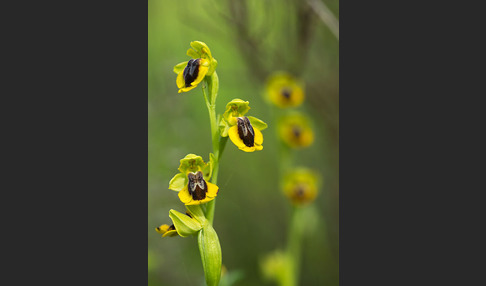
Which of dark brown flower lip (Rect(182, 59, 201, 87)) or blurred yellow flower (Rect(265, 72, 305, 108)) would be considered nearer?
dark brown flower lip (Rect(182, 59, 201, 87))

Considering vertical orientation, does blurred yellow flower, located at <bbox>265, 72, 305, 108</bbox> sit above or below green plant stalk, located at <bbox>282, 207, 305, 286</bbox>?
above

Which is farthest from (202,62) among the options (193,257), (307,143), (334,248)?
(334,248)

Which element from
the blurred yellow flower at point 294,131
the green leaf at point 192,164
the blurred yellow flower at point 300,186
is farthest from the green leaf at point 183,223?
the blurred yellow flower at point 294,131

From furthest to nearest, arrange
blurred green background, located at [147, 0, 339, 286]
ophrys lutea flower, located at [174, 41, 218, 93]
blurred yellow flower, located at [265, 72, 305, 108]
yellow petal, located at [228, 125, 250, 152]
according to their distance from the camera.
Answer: blurred yellow flower, located at [265, 72, 305, 108] < blurred green background, located at [147, 0, 339, 286] < ophrys lutea flower, located at [174, 41, 218, 93] < yellow petal, located at [228, 125, 250, 152]

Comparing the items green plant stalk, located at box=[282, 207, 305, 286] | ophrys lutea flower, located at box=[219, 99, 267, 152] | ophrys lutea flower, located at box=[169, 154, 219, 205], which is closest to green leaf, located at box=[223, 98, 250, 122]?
ophrys lutea flower, located at box=[219, 99, 267, 152]

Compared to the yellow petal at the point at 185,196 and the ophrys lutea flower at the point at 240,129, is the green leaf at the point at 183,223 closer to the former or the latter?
the yellow petal at the point at 185,196

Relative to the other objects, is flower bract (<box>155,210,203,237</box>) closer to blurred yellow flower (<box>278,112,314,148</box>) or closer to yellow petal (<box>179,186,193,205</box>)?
yellow petal (<box>179,186,193,205</box>)

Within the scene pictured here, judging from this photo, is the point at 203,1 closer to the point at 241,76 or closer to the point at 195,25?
the point at 195,25
